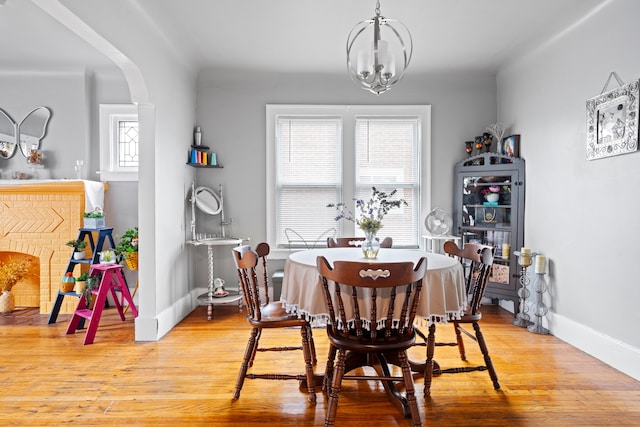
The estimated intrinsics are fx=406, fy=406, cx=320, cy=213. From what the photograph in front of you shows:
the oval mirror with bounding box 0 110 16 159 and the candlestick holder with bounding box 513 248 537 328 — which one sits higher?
the oval mirror with bounding box 0 110 16 159

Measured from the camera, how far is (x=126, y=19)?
3.03 meters

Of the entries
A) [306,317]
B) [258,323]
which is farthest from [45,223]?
[306,317]

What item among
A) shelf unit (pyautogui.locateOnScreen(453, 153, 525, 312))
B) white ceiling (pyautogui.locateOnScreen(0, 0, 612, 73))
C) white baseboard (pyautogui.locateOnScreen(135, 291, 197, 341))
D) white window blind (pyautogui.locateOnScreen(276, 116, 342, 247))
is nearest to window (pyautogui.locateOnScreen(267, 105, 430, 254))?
white window blind (pyautogui.locateOnScreen(276, 116, 342, 247))

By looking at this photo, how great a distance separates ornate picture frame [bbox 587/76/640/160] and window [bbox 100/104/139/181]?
4434 mm

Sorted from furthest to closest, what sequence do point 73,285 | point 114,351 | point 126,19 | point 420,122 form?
point 420,122
point 73,285
point 114,351
point 126,19

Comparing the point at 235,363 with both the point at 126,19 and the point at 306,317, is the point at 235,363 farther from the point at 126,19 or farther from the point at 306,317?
the point at 126,19

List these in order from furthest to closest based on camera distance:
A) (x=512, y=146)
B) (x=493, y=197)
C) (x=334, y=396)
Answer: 1. (x=493, y=197)
2. (x=512, y=146)
3. (x=334, y=396)

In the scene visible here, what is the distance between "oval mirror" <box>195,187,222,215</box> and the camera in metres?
4.57

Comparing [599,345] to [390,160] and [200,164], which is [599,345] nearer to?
[390,160]

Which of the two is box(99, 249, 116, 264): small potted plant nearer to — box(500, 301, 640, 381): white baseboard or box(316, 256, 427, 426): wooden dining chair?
box(316, 256, 427, 426): wooden dining chair

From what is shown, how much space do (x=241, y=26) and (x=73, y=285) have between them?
294cm

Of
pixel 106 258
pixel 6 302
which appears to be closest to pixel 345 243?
pixel 106 258

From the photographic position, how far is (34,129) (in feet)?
15.0

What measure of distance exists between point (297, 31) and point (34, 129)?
10.6 ft
